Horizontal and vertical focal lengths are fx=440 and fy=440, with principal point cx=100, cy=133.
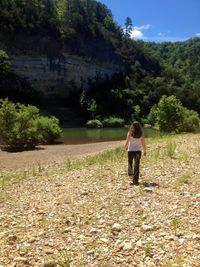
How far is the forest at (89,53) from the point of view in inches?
5202

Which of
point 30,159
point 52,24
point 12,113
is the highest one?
point 52,24

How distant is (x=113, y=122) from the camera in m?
136

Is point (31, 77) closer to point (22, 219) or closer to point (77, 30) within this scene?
point (77, 30)

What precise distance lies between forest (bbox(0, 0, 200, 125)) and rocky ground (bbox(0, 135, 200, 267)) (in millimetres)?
112307

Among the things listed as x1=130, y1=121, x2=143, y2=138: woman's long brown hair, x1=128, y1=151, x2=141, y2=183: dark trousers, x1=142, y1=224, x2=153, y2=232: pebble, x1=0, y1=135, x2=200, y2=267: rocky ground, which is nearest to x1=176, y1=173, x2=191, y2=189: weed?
x1=0, y1=135, x2=200, y2=267: rocky ground

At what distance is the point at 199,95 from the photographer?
595 ft

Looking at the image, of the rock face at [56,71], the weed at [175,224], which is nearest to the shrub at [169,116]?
the weed at [175,224]

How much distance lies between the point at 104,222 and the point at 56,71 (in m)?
135

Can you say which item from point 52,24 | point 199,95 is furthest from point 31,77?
point 199,95

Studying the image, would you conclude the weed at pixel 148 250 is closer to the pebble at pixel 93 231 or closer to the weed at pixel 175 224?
the weed at pixel 175 224

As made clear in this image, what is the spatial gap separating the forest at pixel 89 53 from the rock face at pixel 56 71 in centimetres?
230

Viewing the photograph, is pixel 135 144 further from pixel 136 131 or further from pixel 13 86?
pixel 13 86

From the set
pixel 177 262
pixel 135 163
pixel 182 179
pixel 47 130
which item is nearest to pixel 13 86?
pixel 47 130

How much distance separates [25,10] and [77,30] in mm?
22895
